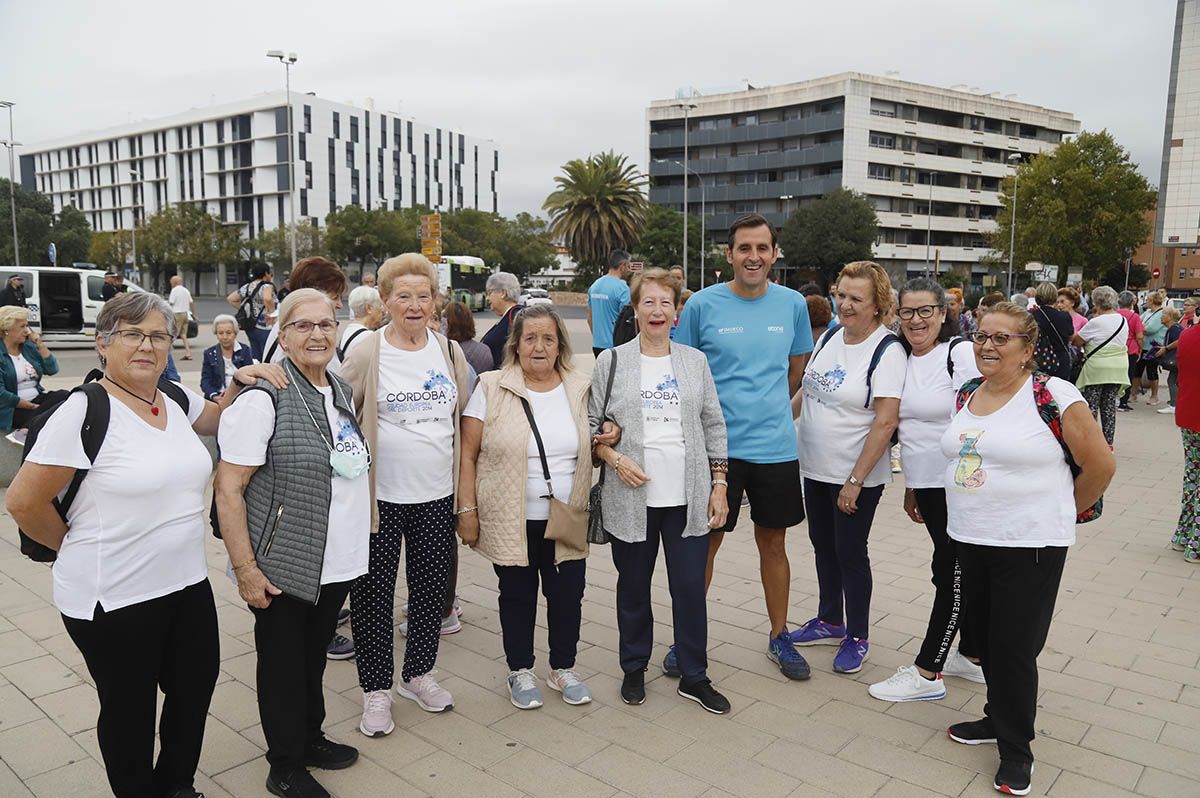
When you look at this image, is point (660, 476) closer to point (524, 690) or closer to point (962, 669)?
point (524, 690)

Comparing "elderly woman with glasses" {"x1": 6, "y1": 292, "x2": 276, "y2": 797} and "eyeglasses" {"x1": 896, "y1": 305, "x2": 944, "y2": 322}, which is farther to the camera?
"eyeglasses" {"x1": 896, "y1": 305, "x2": 944, "y2": 322}

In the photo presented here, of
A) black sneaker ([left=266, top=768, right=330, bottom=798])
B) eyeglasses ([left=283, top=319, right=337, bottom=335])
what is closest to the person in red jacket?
eyeglasses ([left=283, top=319, right=337, bottom=335])

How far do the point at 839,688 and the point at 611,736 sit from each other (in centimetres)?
120

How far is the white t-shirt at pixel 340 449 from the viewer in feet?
9.14

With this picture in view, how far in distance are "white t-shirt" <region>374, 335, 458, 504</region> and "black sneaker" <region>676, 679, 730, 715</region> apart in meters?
1.45

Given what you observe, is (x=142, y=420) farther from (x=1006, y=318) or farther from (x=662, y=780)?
(x=1006, y=318)

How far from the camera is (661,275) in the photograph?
3.76m

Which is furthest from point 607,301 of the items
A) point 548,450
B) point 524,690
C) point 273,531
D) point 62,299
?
point 62,299

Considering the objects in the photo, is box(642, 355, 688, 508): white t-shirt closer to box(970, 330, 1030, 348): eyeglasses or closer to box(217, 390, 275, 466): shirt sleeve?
box(970, 330, 1030, 348): eyeglasses

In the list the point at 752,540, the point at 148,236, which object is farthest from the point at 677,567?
the point at 148,236

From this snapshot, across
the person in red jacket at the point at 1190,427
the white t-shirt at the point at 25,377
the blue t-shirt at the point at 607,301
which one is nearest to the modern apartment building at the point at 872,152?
the blue t-shirt at the point at 607,301

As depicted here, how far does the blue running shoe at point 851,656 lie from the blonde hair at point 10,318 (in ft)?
22.6

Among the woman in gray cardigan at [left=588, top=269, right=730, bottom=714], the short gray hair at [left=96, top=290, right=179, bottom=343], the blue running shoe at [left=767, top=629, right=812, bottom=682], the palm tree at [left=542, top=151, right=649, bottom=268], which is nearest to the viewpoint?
the short gray hair at [left=96, top=290, right=179, bottom=343]

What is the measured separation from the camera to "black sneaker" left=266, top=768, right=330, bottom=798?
2968 millimetres
